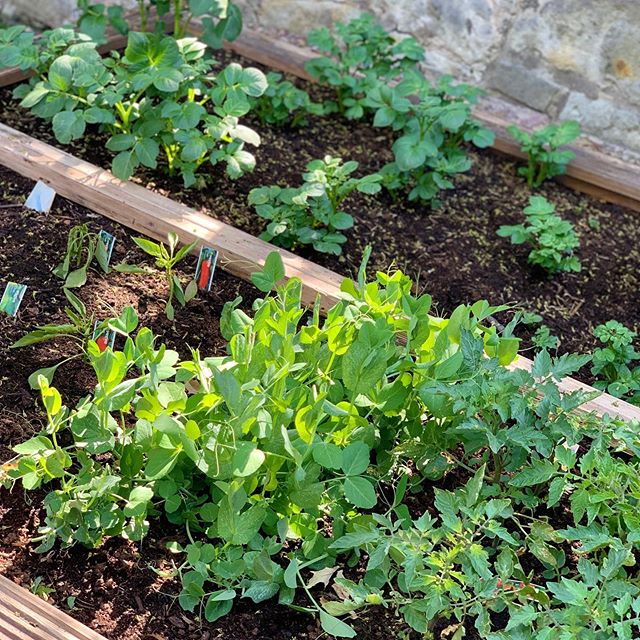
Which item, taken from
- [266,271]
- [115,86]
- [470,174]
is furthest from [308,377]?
[470,174]

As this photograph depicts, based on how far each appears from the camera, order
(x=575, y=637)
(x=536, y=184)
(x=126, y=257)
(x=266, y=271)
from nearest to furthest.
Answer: (x=575, y=637) → (x=266, y=271) → (x=126, y=257) → (x=536, y=184)

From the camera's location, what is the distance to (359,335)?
2.04 metres

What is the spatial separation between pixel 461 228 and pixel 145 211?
39.8 inches

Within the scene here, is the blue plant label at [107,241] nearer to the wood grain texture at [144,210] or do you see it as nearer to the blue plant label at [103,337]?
the wood grain texture at [144,210]

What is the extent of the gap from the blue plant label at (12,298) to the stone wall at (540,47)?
6.24 feet

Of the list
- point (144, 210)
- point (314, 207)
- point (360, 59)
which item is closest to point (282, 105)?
point (360, 59)

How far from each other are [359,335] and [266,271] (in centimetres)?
40

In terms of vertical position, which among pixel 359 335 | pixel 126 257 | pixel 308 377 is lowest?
pixel 126 257

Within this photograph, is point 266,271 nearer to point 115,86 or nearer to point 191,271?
point 191,271

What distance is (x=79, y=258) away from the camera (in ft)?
8.70

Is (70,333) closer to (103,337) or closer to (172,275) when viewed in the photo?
(103,337)

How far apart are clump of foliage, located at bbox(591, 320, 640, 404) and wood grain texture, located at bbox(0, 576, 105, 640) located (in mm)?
1464

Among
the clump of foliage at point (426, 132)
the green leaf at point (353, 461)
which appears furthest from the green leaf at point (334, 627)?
the clump of foliage at point (426, 132)

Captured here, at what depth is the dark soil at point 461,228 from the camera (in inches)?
114
